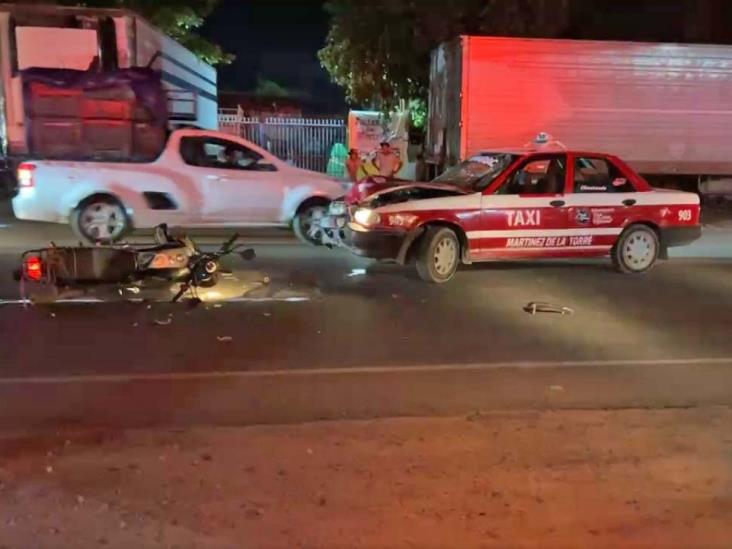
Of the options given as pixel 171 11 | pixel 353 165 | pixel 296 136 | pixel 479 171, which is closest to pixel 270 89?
pixel 296 136

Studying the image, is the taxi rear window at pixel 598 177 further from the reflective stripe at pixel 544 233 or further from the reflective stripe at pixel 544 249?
the reflective stripe at pixel 544 249

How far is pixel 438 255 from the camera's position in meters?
10.9

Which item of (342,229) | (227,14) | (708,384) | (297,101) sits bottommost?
(708,384)

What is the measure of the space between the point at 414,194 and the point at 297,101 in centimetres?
2694

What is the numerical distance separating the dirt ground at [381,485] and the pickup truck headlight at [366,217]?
4.97 m

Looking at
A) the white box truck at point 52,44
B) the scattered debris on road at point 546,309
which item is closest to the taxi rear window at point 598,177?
the scattered debris on road at point 546,309

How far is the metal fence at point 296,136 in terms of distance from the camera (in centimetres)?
2703

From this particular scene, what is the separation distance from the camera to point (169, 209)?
13367 millimetres

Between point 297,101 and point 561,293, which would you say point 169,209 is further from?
point 297,101

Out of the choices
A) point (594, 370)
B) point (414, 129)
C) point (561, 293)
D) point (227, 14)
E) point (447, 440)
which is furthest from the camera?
point (227, 14)

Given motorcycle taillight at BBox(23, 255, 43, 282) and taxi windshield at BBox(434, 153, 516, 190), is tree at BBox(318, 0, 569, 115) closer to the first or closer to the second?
taxi windshield at BBox(434, 153, 516, 190)

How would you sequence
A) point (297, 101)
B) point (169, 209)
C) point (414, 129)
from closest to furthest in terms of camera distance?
1. point (169, 209)
2. point (414, 129)
3. point (297, 101)

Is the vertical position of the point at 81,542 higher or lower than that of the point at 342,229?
lower

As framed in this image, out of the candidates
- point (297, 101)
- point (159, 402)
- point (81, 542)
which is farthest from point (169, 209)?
point (297, 101)
